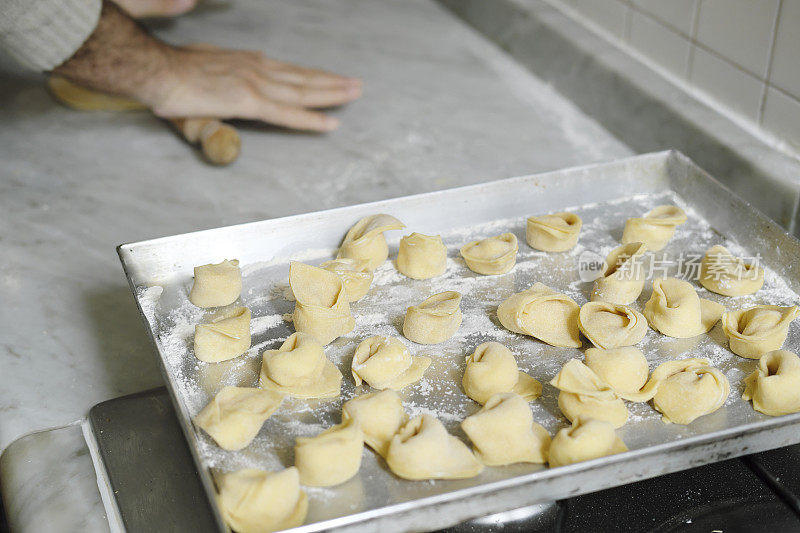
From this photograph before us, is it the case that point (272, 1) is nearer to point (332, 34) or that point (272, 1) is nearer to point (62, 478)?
point (332, 34)

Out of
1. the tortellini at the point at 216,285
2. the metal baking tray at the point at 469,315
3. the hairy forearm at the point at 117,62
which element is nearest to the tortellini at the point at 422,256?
the metal baking tray at the point at 469,315

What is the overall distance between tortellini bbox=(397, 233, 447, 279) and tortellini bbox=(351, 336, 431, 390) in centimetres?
19

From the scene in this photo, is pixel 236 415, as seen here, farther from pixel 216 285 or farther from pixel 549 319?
pixel 549 319

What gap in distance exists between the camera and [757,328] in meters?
0.92

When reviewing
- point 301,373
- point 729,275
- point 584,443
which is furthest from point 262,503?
point 729,275

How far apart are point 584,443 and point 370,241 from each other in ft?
1.46

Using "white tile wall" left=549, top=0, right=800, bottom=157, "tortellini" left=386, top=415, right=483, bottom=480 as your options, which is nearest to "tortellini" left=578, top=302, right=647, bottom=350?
"tortellini" left=386, top=415, right=483, bottom=480

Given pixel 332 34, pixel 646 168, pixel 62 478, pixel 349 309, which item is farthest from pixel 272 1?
pixel 62 478

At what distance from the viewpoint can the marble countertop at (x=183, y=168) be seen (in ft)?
3.79

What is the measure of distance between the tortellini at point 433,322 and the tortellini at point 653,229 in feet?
1.04

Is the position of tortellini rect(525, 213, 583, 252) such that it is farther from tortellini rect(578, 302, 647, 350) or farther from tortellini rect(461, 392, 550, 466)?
tortellini rect(461, 392, 550, 466)

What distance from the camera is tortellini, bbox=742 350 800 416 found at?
81cm

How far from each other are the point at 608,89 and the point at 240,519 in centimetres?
130

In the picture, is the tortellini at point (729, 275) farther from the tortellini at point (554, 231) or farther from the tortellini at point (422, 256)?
the tortellini at point (422, 256)
